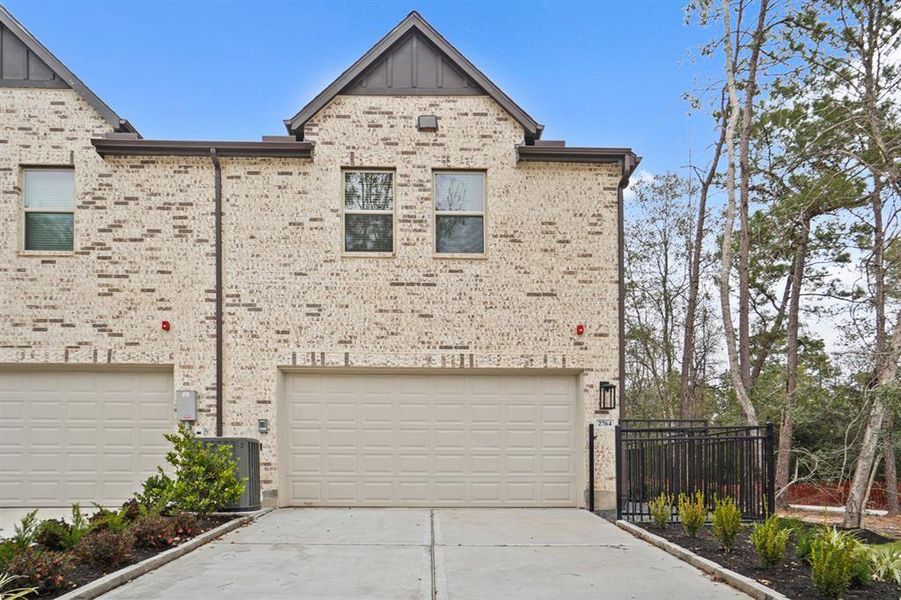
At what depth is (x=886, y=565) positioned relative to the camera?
19.6 feet

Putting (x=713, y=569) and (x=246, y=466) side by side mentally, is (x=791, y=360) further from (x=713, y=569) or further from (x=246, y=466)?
(x=246, y=466)

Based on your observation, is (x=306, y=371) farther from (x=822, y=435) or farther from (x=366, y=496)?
(x=822, y=435)

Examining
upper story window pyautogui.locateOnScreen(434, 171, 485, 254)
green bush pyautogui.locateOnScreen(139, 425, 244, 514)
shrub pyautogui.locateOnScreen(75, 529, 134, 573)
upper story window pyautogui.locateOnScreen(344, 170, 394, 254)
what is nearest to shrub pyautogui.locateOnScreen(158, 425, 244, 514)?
green bush pyautogui.locateOnScreen(139, 425, 244, 514)

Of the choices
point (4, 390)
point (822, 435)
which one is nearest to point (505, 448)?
point (4, 390)

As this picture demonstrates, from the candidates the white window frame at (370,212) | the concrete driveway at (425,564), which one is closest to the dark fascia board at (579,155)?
the white window frame at (370,212)

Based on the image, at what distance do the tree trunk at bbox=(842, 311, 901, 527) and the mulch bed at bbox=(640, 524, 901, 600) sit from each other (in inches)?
138

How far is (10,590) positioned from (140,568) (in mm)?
1260

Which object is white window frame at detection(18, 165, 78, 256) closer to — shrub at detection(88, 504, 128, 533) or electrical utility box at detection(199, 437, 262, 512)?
electrical utility box at detection(199, 437, 262, 512)

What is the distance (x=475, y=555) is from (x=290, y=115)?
790 centimetres

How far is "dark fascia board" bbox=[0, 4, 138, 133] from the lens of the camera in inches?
408

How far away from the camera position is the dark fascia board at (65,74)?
1038 cm

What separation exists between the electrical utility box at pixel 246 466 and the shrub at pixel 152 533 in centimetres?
205

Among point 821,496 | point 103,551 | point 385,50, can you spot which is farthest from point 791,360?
point 103,551

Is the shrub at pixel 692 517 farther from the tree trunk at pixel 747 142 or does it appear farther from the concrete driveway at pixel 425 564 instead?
the tree trunk at pixel 747 142
